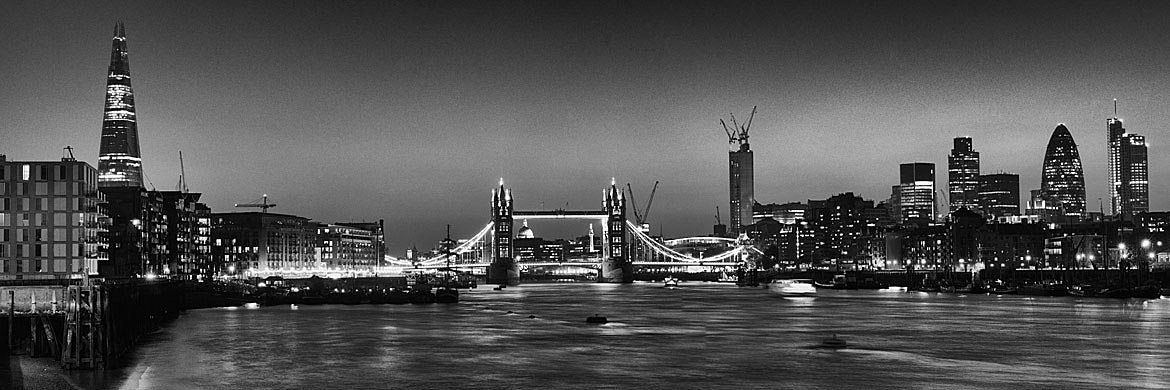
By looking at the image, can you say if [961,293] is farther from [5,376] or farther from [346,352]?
[5,376]

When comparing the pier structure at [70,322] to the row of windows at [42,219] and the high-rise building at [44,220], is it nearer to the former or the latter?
the high-rise building at [44,220]

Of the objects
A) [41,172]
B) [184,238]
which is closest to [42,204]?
[41,172]

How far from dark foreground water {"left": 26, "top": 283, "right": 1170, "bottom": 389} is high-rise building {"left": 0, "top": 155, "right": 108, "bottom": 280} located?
9017mm

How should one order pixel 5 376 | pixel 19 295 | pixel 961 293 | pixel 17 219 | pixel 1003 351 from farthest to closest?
pixel 961 293, pixel 17 219, pixel 1003 351, pixel 19 295, pixel 5 376

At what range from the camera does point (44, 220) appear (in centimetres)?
7781

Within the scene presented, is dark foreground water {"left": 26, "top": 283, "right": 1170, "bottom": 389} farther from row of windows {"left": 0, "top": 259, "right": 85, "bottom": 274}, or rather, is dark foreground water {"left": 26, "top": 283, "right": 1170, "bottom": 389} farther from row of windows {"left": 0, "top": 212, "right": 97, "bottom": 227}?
row of windows {"left": 0, "top": 212, "right": 97, "bottom": 227}

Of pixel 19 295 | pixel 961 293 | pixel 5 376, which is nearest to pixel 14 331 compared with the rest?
pixel 19 295

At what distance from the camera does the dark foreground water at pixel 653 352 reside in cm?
4728

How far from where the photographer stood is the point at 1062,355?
5816 cm

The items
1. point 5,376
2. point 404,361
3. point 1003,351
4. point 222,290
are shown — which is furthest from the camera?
point 222,290

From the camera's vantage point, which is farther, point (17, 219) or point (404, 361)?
point (17, 219)

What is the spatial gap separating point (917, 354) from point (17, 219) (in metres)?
55.4

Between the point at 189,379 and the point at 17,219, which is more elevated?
the point at 17,219

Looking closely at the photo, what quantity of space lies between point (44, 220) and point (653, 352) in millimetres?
42348
